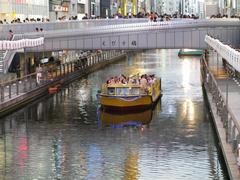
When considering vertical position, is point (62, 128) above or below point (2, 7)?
below

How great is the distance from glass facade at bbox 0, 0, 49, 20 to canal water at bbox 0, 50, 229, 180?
3959 centimetres

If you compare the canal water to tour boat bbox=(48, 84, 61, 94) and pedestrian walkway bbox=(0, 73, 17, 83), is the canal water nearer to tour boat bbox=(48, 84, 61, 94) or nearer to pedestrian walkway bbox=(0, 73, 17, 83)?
tour boat bbox=(48, 84, 61, 94)

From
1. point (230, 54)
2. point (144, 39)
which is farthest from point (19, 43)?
point (230, 54)

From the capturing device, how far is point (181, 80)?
75.1 m

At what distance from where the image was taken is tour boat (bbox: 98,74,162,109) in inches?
1885

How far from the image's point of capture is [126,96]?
47844 mm

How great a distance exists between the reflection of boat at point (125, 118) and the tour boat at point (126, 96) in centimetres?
55

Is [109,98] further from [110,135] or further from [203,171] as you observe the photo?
[203,171]

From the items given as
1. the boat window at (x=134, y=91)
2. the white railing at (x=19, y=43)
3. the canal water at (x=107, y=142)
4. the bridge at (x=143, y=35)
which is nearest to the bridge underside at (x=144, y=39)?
the bridge at (x=143, y=35)

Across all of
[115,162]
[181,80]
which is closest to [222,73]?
[181,80]

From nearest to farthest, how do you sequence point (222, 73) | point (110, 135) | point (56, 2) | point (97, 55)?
point (110, 135)
point (222, 73)
point (97, 55)
point (56, 2)

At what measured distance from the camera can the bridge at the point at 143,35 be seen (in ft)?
201

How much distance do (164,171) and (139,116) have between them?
17063mm

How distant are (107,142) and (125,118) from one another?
955 cm
